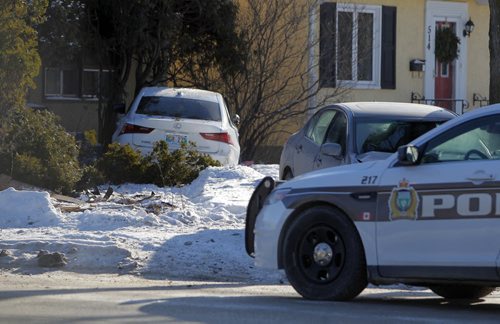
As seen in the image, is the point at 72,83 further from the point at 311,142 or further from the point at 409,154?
the point at 409,154

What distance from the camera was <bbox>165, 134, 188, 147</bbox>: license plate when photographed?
693 inches

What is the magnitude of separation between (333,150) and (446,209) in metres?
3.48

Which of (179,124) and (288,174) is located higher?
(179,124)

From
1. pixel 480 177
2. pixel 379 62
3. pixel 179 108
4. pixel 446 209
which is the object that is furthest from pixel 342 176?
pixel 379 62

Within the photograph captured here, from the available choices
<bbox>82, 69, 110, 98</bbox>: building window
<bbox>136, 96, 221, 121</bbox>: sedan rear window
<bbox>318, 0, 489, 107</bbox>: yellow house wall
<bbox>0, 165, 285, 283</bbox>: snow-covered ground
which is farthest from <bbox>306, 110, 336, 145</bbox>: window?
<bbox>318, 0, 489, 107</bbox>: yellow house wall

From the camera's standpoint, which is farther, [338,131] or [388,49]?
[388,49]

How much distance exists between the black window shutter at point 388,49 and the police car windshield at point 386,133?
46.8 feet

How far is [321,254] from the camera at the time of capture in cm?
873

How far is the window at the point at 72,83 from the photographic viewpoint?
23484mm

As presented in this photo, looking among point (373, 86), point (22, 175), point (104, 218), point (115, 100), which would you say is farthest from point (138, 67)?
A: point (104, 218)

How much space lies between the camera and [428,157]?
846 centimetres

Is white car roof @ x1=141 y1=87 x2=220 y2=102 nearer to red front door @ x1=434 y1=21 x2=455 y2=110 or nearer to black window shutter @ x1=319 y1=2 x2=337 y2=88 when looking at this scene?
black window shutter @ x1=319 y1=2 x2=337 y2=88

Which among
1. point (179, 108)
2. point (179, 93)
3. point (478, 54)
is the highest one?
point (478, 54)

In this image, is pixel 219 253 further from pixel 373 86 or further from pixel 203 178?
pixel 373 86
